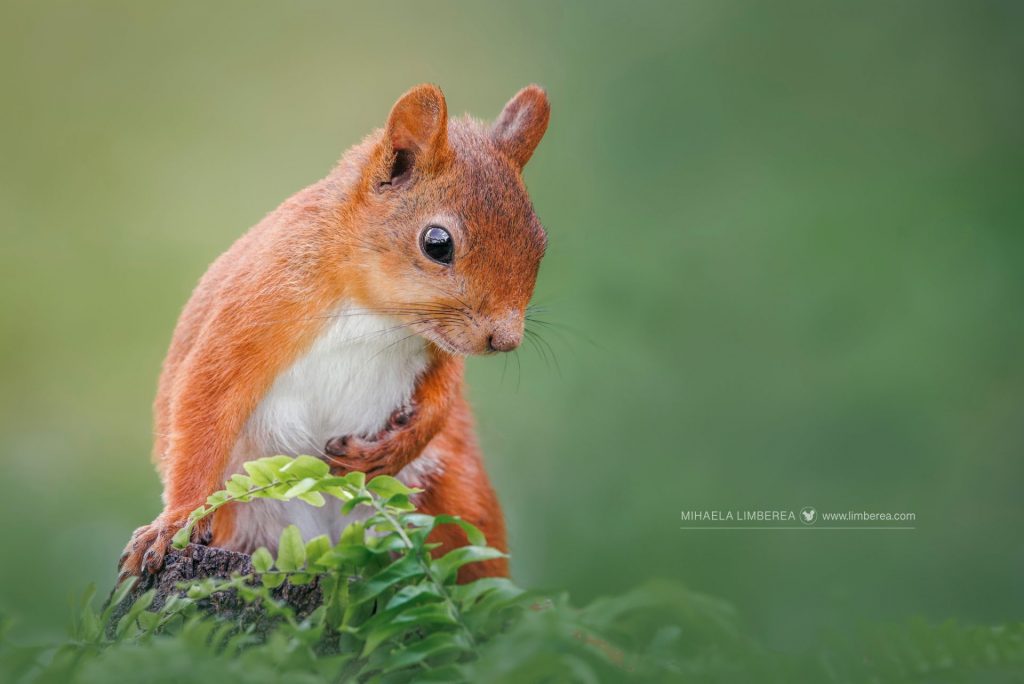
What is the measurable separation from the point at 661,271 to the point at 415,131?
233 centimetres

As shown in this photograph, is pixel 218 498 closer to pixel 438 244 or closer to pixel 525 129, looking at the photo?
pixel 438 244

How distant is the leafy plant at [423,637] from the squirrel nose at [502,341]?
1.60 feet

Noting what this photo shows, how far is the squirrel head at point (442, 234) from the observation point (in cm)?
204

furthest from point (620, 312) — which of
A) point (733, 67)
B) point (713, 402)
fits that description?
point (733, 67)

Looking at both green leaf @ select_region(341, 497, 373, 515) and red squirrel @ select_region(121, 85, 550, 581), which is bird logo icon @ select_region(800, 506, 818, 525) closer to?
red squirrel @ select_region(121, 85, 550, 581)

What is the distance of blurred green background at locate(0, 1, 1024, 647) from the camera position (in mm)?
4023

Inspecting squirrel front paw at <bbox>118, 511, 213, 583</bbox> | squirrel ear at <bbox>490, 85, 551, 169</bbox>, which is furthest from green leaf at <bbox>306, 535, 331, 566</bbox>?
squirrel ear at <bbox>490, 85, 551, 169</bbox>

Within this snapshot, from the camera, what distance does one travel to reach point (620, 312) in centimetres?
427

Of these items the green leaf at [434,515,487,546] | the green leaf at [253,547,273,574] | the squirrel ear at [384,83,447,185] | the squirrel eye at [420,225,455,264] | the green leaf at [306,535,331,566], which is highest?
the squirrel ear at [384,83,447,185]

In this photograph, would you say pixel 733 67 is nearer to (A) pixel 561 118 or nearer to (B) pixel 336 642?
(A) pixel 561 118

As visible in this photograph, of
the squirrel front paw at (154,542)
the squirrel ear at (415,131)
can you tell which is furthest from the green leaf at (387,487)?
the squirrel ear at (415,131)

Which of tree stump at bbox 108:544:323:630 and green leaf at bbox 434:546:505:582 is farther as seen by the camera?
tree stump at bbox 108:544:323:630

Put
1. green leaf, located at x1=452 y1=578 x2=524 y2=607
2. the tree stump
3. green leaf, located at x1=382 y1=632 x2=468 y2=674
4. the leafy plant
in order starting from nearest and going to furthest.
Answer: the leafy plant → green leaf, located at x1=382 y1=632 x2=468 y2=674 → green leaf, located at x1=452 y1=578 x2=524 y2=607 → the tree stump

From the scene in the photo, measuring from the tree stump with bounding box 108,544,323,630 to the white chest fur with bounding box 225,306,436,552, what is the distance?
35cm
